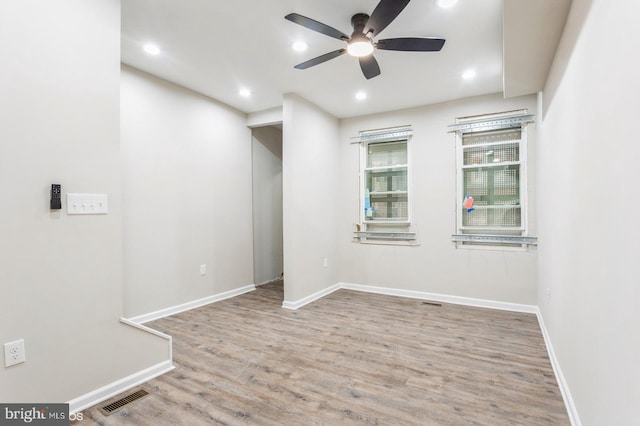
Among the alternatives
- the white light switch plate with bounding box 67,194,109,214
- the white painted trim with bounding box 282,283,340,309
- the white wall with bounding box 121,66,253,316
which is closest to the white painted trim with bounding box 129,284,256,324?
the white wall with bounding box 121,66,253,316

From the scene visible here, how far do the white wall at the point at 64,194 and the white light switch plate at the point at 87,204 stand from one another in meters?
0.04

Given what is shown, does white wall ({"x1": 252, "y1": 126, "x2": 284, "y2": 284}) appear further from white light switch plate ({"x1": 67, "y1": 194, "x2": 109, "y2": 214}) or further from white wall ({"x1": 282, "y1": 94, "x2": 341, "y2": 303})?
white light switch plate ({"x1": 67, "y1": 194, "x2": 109, "y2": 214})

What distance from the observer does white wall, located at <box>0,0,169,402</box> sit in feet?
5.35

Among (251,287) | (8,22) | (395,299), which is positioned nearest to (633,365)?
(8,22)

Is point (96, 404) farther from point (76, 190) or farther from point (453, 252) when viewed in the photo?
point (453, 252)

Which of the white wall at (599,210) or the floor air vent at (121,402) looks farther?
the floor air vent at (121,402)

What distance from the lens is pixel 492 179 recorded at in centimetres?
398

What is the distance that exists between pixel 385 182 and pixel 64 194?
390cm

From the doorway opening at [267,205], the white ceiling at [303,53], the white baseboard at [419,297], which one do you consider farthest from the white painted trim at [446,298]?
the white ceiling at [303,53]

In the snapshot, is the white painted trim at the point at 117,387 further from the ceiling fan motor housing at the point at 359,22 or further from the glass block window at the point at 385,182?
the glass block window at the point at 385,182

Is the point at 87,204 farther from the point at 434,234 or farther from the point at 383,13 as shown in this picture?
the point at 434,234

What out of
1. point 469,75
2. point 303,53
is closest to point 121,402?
point 303,53

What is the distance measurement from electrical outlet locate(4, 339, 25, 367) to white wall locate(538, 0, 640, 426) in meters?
2.74

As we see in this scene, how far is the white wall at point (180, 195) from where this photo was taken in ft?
10.7
